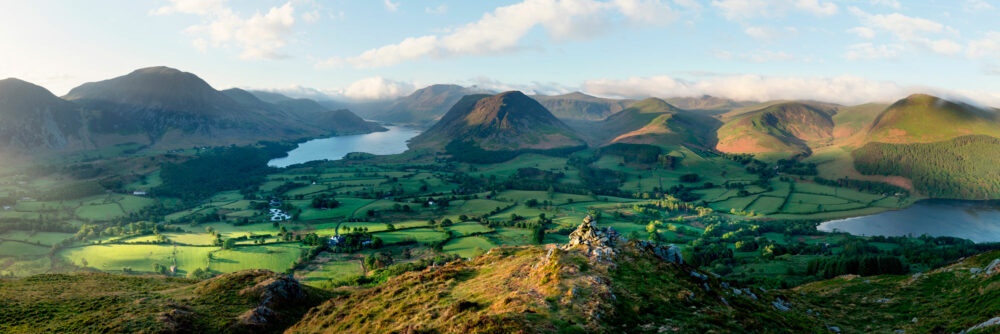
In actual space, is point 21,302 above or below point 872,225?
above

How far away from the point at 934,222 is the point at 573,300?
→ 668 feet

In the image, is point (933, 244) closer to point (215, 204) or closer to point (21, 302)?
point (21, 302)

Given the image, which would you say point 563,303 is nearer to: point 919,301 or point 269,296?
point 269,296

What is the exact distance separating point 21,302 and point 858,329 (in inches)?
3375

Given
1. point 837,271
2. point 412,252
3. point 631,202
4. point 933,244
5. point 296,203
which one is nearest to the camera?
point 837,271

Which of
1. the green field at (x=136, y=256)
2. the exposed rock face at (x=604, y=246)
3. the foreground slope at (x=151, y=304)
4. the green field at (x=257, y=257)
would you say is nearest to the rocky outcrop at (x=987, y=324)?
the exposed rock face at (x=604, y=246)

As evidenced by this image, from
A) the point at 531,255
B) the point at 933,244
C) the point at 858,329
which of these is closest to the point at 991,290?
the point at 858,329

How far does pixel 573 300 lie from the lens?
29.1m

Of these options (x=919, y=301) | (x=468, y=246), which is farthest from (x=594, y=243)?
(x=468, y=246)

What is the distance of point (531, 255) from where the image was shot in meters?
46.2

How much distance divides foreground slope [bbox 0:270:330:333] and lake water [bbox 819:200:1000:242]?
6769 inches

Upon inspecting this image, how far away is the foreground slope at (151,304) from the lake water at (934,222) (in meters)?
172

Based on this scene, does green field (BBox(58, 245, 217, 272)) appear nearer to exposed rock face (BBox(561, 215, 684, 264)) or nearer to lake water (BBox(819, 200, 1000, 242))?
exposed rock face (BBox(561, 215, 684, 264))

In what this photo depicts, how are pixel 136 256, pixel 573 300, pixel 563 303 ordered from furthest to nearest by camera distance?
pixel 136 256 < pixel 573 300 < pixel 563 303
